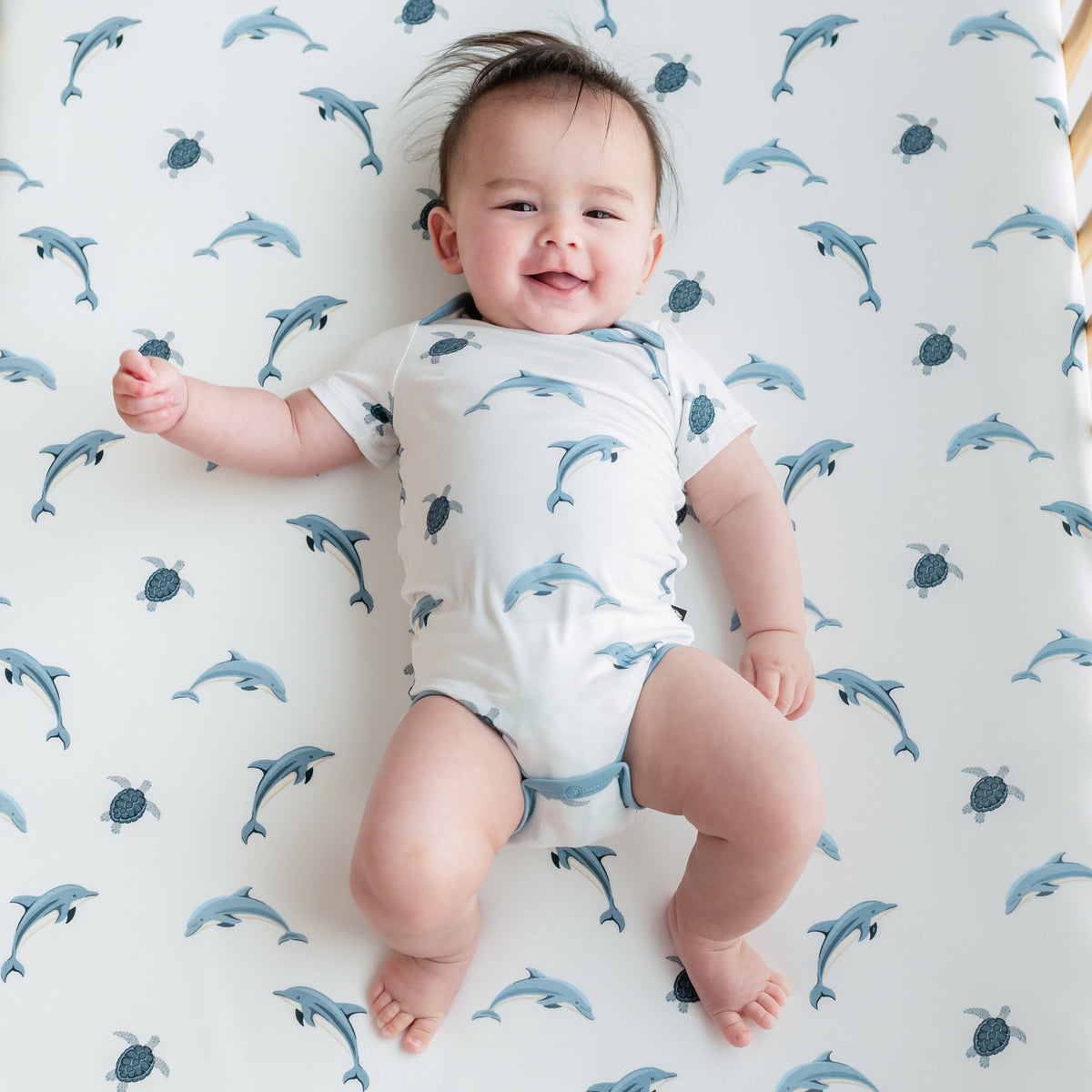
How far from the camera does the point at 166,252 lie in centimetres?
119

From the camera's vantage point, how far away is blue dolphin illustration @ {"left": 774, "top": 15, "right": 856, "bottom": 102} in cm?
121

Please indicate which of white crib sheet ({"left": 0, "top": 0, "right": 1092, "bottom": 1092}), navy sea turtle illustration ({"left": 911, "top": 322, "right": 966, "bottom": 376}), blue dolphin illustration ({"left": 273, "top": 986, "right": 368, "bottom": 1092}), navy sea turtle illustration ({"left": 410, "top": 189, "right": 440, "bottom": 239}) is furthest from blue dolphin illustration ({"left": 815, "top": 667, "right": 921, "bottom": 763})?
navy sea turtle illustration ({"left": 410, "top": 189, "right": 440, "bottom": 239})

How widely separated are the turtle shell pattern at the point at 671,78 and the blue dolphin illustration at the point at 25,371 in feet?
2.54

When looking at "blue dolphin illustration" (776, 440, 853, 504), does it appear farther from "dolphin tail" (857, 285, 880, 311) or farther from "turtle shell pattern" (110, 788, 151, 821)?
"turtle shell pattern" (110, 788, 151, 821)

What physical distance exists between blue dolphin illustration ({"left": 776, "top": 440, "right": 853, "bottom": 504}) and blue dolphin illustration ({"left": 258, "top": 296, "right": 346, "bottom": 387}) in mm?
534

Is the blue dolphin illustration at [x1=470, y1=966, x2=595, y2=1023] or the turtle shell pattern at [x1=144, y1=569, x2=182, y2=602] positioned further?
the turtle shell pattern at [x1=144, y1=569, x2=182, y2=602]

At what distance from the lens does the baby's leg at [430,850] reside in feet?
2.71

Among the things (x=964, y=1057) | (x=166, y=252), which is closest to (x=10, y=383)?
(x=166, y=252)

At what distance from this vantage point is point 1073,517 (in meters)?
1.05

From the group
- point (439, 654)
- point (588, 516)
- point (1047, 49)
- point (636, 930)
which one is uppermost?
point (1047, 49)

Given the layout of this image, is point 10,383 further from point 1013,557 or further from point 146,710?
point 1013,557

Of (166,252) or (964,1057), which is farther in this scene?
(166,252)

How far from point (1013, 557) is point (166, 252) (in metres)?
0.99

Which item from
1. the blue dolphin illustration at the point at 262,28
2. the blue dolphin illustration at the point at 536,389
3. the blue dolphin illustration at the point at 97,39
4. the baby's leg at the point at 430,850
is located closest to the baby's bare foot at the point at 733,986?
the baby's leg at the point at 430,850
